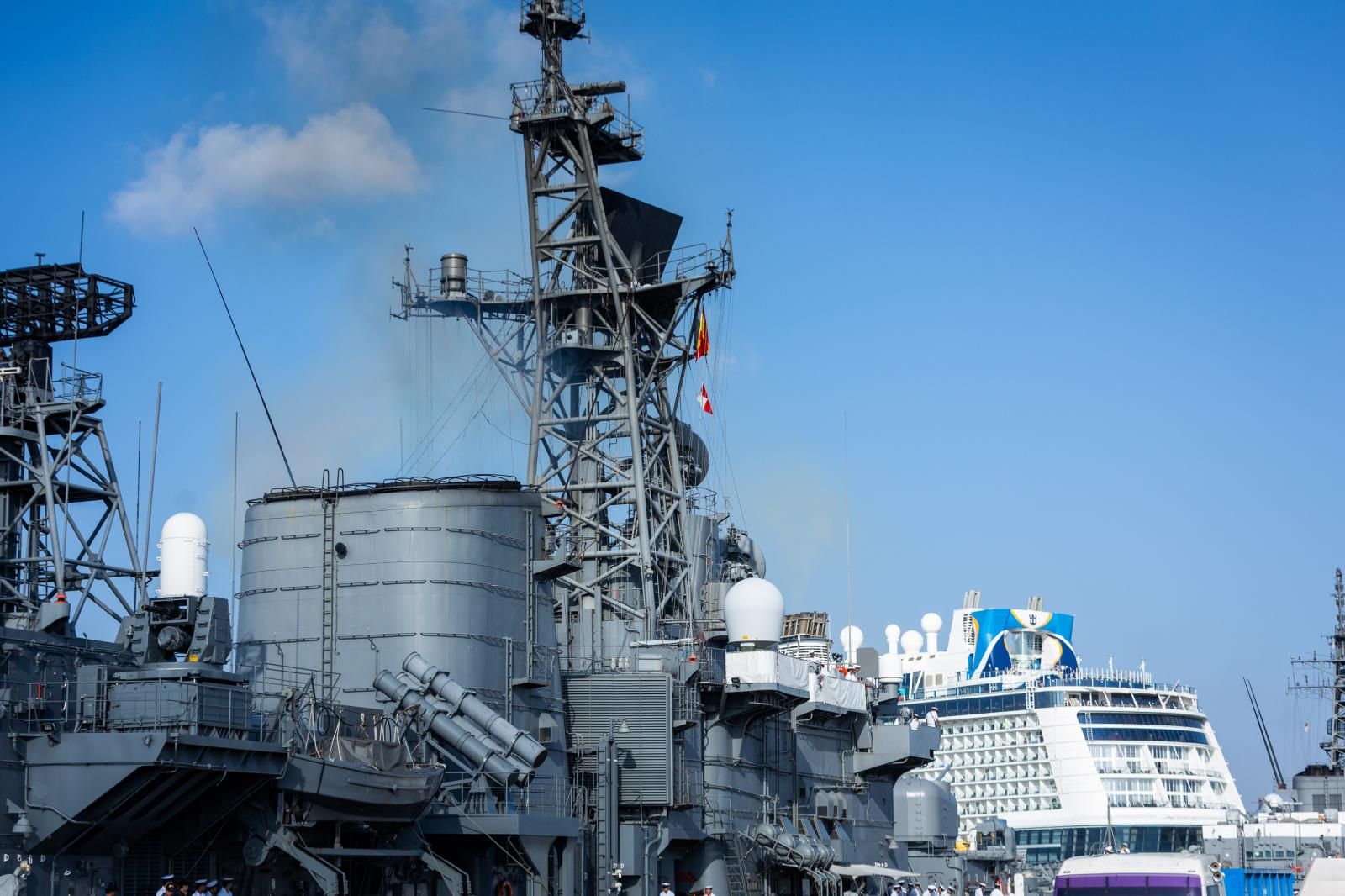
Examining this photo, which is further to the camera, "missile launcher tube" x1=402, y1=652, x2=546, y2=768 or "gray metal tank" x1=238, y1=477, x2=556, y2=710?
"gray metal tank" x1=238, y1=477, x2=556, y2=710

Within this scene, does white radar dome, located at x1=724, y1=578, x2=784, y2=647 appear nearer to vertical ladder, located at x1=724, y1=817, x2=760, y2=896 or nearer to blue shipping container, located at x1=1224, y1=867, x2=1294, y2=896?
vertical ladder, located at x1=724, y1=817, x2=760, y2=896

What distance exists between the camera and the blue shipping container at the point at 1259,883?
52156 mm

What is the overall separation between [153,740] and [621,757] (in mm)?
16272

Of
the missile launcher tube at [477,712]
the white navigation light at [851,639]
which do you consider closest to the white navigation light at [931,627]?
the white navigation light at [851,639]

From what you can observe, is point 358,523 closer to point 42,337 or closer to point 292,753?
point 292,753

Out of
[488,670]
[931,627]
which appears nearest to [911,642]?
[931,627]

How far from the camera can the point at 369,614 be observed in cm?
3762

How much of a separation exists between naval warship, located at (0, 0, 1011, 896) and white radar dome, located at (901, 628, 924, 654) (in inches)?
1712

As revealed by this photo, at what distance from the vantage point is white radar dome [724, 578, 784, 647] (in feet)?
150

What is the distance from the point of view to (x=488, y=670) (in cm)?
3772

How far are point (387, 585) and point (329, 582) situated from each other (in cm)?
141

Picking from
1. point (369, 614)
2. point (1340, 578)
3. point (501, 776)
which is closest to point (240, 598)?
point (369, 614)

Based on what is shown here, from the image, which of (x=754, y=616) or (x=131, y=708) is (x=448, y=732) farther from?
(x=754, y=616)

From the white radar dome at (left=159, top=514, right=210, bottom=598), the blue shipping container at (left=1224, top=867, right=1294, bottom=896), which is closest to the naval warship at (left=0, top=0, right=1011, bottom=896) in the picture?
the white radar dome at (left=159, top=514, right=210, bottom=598)
